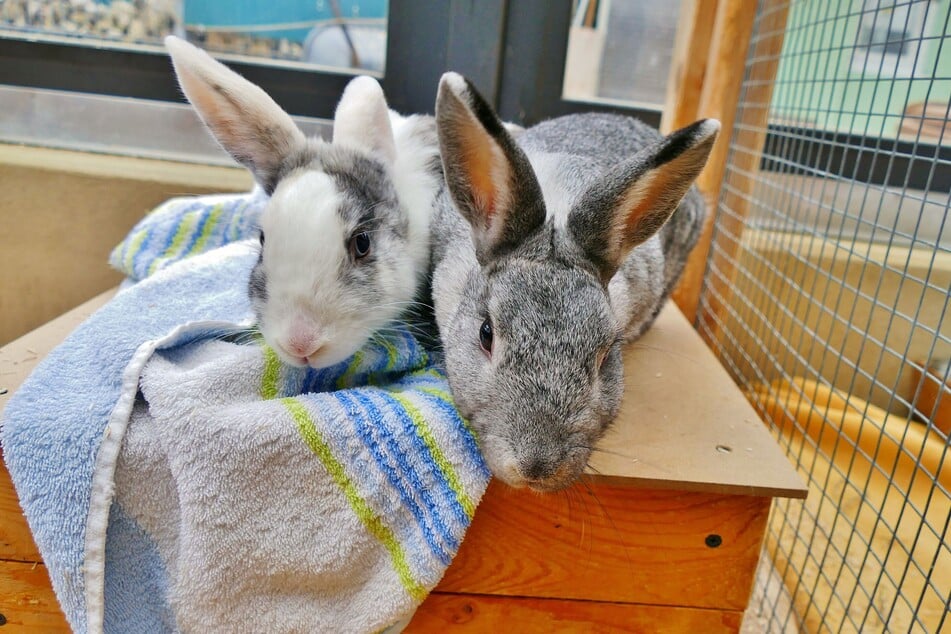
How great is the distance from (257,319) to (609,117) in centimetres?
99

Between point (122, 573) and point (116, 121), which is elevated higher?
point (116, 121)

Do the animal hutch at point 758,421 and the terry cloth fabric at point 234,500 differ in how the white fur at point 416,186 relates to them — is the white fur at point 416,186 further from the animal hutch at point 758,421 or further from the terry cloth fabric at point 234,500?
the animal hutch at point 758,421

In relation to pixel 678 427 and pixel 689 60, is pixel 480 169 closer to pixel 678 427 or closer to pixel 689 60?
pixel 678 427

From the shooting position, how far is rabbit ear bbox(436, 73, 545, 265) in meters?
0.90

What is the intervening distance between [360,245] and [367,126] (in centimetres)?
31

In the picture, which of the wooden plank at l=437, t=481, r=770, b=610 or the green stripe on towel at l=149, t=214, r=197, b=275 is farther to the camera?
the green stripe on towel at l=149, t=214, r=197, b=275

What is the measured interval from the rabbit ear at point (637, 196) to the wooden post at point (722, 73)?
70 cm

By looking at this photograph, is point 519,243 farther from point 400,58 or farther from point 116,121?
point 116,121

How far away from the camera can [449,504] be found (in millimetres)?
870

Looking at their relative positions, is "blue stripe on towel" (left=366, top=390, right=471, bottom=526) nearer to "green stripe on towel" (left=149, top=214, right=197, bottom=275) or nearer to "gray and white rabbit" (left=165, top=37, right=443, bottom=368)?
"gray and white rabbit" (left=165, top=37, right=443, bottom=368)

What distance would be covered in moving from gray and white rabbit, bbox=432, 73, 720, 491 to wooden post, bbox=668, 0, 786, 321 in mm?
750

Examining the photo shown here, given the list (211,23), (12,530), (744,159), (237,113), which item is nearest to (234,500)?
(12,530)

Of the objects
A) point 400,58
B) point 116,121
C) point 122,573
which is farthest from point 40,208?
point 122,573

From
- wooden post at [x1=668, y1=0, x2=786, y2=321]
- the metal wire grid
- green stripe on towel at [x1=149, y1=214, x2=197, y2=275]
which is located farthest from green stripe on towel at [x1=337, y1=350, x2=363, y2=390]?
wooden post at [x1=668, y1=0, x2=786, y2=321]
